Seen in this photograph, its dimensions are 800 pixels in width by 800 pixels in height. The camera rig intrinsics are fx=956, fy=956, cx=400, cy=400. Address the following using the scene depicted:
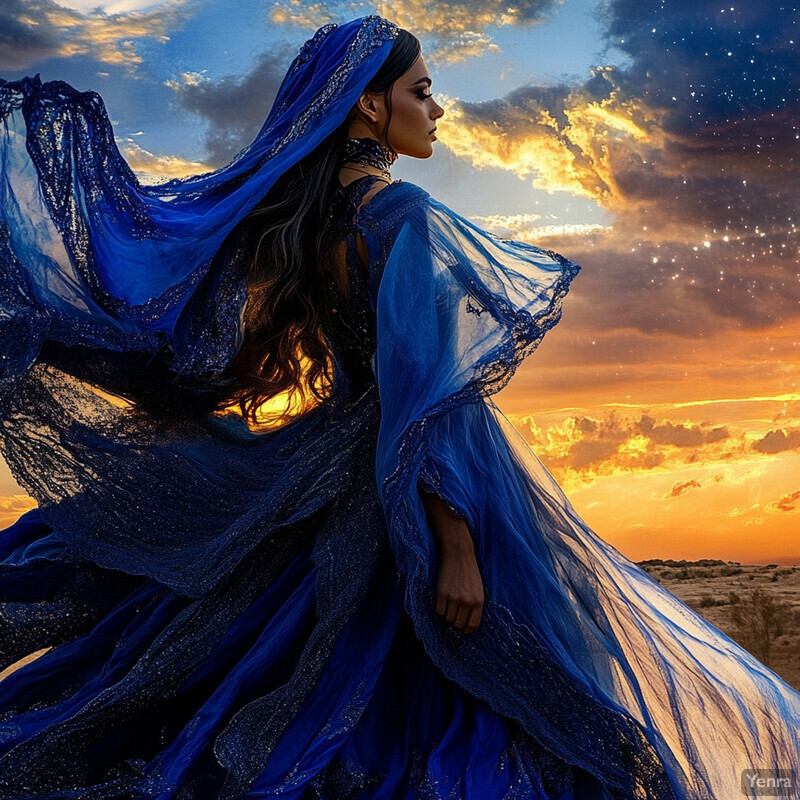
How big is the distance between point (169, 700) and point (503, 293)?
1.30 metres

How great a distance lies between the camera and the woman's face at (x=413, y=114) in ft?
8.46

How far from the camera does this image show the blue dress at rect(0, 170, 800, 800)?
7.01 feet

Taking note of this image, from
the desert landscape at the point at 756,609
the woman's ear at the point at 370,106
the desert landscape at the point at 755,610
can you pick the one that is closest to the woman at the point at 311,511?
the woman's ear at the point at 370,106

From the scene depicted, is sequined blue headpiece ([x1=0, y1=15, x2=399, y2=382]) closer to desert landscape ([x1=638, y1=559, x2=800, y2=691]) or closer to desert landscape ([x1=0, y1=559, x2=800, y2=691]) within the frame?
desert landscape ([x1=0, y1=559, x2=800, y2=691])

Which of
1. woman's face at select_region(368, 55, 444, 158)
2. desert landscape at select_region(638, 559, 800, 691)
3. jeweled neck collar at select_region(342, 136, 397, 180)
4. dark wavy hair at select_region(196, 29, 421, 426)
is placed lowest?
desert landscape at select_region(638, 559, 800, 691)

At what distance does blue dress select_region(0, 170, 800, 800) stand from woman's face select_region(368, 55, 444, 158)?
201 mm

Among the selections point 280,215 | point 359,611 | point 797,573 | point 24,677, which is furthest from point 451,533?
point 797,573

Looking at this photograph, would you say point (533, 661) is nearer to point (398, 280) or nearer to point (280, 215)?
point (398, 280)

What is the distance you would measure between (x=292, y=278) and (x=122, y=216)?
53cm

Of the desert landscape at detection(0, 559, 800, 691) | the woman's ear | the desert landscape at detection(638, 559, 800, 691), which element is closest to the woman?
the woman's ear

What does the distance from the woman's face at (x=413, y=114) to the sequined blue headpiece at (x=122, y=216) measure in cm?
10

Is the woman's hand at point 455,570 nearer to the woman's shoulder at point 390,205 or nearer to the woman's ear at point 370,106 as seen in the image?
the woman's shoulder at point 390,205

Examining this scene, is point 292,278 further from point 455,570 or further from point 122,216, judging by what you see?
point 455,570

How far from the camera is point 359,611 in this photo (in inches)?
91.7
